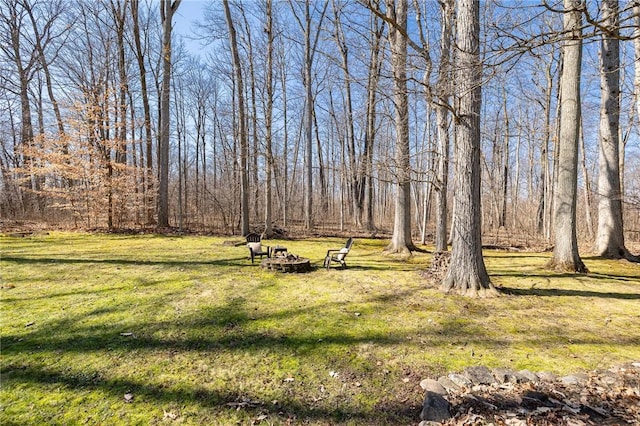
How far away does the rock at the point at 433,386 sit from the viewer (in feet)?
8.61

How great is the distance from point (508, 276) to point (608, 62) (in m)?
6.31

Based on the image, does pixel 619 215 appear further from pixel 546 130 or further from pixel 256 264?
pixel 256 264

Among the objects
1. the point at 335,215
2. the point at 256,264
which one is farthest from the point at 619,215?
the point at 335,215

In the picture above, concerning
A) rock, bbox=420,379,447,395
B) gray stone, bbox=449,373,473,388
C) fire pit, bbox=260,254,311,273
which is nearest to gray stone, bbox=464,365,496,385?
gray stone, bbox=449,373,473,388

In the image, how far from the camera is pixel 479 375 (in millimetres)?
2822

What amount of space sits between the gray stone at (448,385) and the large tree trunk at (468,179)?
2657 millimetres

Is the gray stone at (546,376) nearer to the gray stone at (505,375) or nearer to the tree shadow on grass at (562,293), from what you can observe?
the gray stone at (505,375)

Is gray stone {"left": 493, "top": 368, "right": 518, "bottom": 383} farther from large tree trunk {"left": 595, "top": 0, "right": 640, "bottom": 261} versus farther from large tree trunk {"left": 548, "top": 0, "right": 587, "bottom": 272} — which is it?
large tree trunk {"left": 595, "top": 0, "right": 640, "bottom": 261}

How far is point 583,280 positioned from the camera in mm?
6039

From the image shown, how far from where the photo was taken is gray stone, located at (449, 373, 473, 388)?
2.70 meters

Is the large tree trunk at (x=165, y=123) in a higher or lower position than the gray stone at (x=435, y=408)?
higher

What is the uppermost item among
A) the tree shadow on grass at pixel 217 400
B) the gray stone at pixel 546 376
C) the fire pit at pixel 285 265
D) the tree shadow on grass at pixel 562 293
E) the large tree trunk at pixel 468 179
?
the large tree trunk at pixel 468 179

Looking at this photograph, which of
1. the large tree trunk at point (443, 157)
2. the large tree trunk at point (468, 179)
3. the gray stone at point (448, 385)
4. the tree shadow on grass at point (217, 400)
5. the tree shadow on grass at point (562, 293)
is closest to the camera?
the tree shadow on grass at point (217, 400)

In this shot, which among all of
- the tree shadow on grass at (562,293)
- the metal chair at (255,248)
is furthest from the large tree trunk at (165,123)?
the tree shadow on grass at (562,293)
